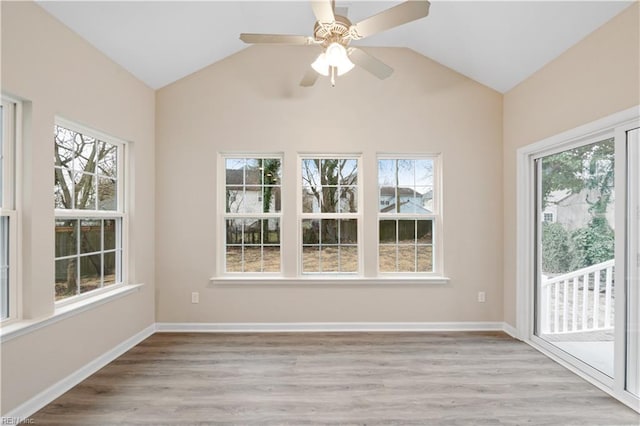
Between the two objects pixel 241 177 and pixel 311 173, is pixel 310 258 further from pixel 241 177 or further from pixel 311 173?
pixel 241 177

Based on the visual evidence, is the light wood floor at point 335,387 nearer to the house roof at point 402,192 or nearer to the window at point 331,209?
the window at point 331,209

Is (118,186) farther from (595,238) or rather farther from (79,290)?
(595,238)

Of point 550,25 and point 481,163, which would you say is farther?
point 481,163

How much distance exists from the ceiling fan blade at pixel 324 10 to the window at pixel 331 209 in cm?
201

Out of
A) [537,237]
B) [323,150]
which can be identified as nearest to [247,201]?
[323,150]

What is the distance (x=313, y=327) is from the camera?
3.89 meters

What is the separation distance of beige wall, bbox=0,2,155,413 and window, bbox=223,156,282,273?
1.20 meters

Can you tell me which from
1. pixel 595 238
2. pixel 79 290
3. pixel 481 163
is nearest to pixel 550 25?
pixel 481 163

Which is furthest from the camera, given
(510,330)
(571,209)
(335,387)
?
(510,330)

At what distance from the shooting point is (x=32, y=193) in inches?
91.2

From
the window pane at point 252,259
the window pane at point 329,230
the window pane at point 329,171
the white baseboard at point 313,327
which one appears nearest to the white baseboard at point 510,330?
the white baseboard at point 313,327

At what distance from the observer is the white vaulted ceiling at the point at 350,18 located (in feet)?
8.61

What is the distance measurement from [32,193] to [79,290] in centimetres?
97

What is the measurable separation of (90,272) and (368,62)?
2.92m
